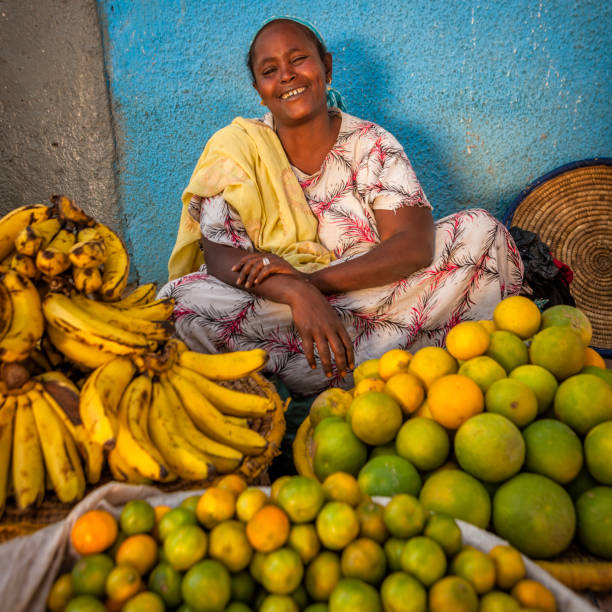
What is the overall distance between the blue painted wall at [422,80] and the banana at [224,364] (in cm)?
210

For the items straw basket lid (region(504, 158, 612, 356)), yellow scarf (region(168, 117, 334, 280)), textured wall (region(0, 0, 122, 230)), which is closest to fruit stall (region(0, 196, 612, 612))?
yellow scarf (region(168, 117, 334, 280))

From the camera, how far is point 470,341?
137 cm

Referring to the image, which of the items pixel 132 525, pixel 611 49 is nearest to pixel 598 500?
pixel 132 525

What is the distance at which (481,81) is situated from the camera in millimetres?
2869

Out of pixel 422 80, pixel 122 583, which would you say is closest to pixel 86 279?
pixel 122 583

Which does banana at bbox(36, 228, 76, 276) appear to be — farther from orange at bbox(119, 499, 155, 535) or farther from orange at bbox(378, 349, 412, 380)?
orange at bbox(378, 349, 412, 380)

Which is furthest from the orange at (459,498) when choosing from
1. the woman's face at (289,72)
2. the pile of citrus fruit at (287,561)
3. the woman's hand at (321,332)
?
the woman's face at (289,72)

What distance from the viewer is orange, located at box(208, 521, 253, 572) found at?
0.85 metres

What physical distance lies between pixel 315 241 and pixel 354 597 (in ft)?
6.20

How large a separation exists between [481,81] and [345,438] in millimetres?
2530

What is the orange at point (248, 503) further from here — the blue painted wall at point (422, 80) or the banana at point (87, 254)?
the blue painted wall at point (422, 80)

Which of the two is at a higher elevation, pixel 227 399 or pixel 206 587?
pixel 206 587

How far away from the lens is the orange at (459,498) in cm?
103

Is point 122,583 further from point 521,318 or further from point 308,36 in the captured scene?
point 308,36
